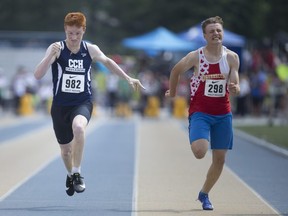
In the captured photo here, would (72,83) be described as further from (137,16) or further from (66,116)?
(137,16)

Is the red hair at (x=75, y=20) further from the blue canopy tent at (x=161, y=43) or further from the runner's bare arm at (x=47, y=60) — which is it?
the blue canopy tent at (x=161, y=43)

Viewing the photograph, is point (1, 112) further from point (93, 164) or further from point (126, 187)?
point (126, 187)

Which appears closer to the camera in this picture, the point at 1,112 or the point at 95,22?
the point at 1,112

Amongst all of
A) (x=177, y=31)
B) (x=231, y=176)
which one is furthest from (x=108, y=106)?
(x=231, y=176)

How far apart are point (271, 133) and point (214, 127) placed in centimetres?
1642

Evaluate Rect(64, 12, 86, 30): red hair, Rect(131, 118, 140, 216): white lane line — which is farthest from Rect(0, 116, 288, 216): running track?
Rect(64, 12, 86, 30): red hair

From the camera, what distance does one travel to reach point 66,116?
1196 centimetres

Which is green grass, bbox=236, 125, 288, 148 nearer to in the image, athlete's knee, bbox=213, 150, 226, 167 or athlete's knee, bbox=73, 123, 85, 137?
athlete's knee, bbox=213, 150, 226, 167

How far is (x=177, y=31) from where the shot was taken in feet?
185

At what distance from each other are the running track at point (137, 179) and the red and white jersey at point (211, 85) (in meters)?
1.11

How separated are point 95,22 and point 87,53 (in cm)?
5424

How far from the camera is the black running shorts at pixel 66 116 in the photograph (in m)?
11.9

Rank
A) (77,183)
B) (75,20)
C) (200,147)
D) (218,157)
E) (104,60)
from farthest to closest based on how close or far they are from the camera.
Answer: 1. (104,60)
2. (77,183)
3. (75,20)
4. (218,157)
5. (200,147)

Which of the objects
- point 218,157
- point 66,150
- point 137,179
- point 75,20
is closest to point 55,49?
point 75,20
